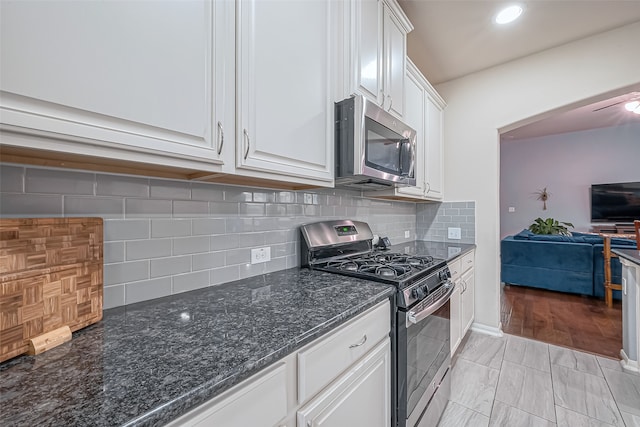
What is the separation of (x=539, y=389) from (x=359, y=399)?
68.4 inches

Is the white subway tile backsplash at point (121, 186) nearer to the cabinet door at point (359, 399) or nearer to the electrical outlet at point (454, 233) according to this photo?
the cabinet door at point (359, 399)

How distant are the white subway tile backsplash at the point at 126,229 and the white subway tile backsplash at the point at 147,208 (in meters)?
0.03

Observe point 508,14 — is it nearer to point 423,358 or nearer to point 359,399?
point 423,358

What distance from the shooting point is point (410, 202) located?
3.03m

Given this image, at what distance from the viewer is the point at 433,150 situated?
2.77 metres

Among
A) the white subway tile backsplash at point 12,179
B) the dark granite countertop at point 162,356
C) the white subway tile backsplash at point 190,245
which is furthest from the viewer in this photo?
the white subway tile backsplash at point 190,245

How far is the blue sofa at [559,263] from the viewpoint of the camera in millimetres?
3652

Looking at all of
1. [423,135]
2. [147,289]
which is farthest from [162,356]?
[423,135]

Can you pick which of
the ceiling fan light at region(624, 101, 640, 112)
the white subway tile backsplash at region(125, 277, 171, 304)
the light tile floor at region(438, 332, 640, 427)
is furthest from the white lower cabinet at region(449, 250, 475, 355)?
the ceiling fan light at region(624, 101, 640, 112)

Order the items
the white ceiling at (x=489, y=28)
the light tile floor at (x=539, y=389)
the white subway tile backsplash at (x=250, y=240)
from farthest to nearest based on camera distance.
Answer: the white ceiling at (x=489, y=28) → the light tile floor at (x=539, y=389) → the white subway tile backsplash at (x=250, y=240)

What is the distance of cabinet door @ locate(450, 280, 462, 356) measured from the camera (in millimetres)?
2043

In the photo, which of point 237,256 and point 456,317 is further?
point 456,317

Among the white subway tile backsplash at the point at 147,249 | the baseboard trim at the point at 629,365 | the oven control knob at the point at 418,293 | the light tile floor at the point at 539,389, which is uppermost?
the white subway tile backsplash at the point at 147,249

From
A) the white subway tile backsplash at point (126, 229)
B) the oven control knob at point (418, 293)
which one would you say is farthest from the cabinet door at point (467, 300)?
the white subway tile backsplash at point (126, 229)
